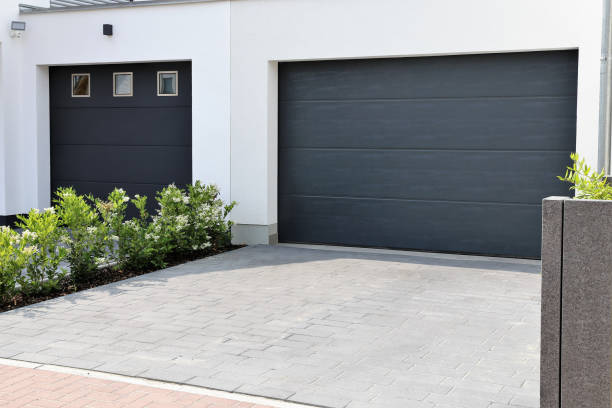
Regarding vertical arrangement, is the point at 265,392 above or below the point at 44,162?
below

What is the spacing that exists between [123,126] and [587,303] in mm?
8984

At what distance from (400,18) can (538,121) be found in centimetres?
212

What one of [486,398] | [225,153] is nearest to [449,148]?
[225,153]

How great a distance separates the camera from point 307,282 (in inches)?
306

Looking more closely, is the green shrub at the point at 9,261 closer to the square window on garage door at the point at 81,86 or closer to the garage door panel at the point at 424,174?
the garage door panel at the point at 424,174

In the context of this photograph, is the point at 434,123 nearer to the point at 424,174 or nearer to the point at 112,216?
the point at 424,174

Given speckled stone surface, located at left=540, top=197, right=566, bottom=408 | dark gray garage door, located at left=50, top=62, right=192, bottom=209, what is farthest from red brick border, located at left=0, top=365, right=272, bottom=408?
dark gray garage door, located at left=50, top=62, right=192, bottom=209

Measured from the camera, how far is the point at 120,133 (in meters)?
11.4

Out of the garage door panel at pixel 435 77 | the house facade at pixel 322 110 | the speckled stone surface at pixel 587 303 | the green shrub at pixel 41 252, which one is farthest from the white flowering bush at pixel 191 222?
the speckled stone surface at pixel 587 303

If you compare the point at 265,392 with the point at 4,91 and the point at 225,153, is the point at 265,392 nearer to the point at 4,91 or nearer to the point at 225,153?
the point at 225,153

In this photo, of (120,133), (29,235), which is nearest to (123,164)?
(120,133)

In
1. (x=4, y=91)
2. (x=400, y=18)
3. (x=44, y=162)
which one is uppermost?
(x=400, y=18)

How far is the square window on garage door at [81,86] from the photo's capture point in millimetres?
11609

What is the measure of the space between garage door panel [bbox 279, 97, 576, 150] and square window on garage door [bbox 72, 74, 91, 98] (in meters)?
3.31
